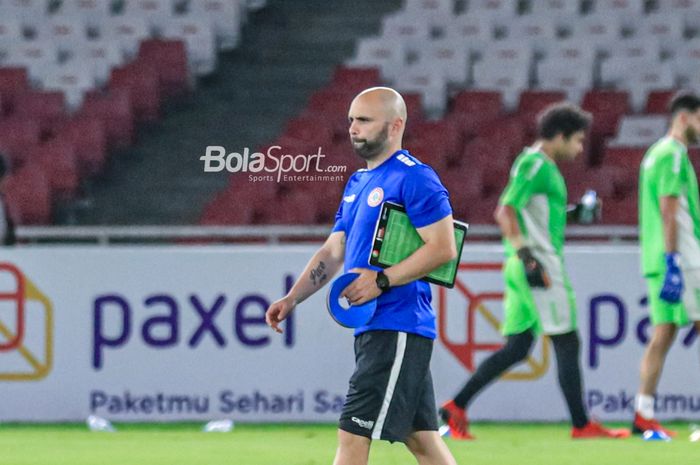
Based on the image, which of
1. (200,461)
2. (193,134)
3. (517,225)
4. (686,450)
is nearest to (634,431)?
(686,450)

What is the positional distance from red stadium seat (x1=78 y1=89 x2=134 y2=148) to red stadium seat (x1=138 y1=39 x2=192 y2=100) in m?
0.75

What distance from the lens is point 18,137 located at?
1588 centimetres

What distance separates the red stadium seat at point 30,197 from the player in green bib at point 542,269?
233 inches

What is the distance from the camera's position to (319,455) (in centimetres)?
893

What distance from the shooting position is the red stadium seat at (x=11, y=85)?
16.8 metres

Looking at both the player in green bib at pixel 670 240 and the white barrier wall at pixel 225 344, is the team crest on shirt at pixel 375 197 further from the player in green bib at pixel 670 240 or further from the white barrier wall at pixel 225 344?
the white barrier wall at pixel 225 344

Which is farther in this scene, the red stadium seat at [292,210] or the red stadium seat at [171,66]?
the red stadium seat at [171,66]

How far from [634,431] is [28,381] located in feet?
13.1

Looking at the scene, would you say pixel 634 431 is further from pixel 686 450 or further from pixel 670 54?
pixel 670 54

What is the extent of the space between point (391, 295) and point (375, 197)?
1.17 feet

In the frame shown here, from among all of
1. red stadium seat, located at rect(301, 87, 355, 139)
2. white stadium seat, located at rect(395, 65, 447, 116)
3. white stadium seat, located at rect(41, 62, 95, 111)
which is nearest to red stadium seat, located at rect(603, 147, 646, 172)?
white stadium seat, located at rect(395, 65, 447, 116)

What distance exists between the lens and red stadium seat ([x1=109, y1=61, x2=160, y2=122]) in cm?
1686

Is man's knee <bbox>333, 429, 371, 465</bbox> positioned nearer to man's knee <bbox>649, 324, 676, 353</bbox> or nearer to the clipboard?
the clipboard

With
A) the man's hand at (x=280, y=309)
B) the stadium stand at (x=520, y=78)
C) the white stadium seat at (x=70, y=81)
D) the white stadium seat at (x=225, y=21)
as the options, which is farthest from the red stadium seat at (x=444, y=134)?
the man's hand at (x=280, y=309)
